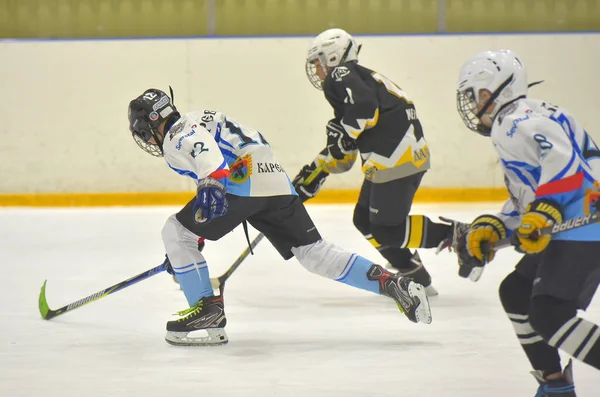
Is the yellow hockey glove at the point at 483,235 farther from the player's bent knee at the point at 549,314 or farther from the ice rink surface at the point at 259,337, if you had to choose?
the ice rink surface at the point at 259,337

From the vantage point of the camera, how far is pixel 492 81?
244 centimetres

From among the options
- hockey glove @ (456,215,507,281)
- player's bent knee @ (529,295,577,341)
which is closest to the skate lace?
hockey glove @ (456,215,507,281)

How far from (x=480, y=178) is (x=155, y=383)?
4848 mm

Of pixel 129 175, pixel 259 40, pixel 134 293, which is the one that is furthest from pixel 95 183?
pixel 134 293

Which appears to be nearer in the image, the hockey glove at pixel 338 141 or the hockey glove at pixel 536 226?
the hockey glove at pixel 536 226

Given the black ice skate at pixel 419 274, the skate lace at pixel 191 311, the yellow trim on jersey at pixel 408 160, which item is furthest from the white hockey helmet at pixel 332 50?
the skate lace at pixel 191 311

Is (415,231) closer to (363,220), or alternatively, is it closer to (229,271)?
(363,220)

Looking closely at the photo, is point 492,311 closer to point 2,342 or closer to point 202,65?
point 2,342

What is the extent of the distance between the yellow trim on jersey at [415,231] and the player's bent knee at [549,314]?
4.84ft

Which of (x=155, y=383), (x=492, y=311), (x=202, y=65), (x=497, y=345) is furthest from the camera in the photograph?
(x=202, y=65)

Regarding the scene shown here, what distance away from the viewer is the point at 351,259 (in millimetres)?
3455

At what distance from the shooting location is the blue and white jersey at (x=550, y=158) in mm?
2258

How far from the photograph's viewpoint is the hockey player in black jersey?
397cm

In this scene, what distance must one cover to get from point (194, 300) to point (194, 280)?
8 cm
